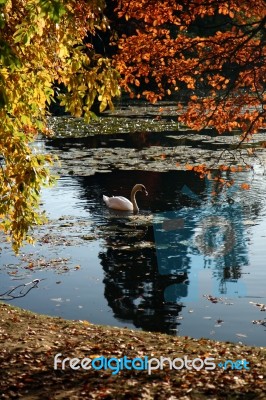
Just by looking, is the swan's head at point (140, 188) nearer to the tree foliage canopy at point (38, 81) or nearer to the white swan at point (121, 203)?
the white swan at point (121, 203)

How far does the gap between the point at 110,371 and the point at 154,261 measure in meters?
8.12

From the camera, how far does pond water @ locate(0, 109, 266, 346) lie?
1373cm

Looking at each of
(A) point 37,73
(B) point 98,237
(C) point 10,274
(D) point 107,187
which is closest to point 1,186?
(A) point 37,73

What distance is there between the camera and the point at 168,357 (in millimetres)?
9500

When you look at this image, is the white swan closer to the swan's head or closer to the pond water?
the pond water

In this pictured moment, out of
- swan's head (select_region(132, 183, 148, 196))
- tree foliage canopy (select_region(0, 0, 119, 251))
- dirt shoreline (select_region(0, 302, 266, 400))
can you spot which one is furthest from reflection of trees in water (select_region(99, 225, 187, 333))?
swan's head (select_region(132, 183, 148, 196))

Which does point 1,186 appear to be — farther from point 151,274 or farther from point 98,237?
point 98,237
